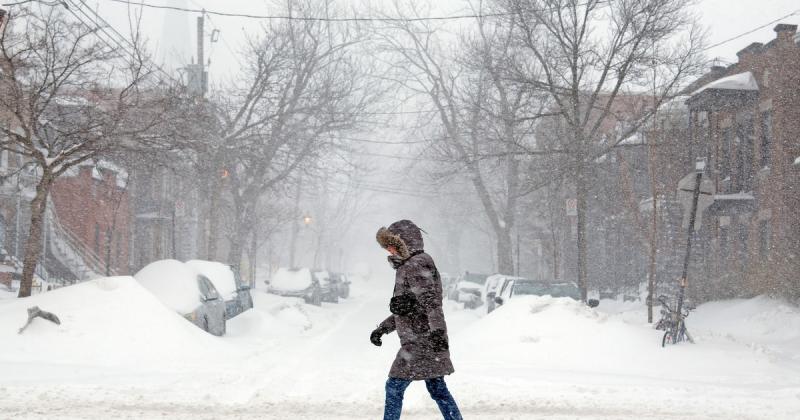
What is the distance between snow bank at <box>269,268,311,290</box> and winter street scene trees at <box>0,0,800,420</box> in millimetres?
111

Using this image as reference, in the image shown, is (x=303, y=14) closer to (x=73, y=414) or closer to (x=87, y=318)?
(x=87, y=318)

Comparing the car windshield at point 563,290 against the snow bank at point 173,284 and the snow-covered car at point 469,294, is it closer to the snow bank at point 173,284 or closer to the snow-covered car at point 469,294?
the snow bank at point 173,284

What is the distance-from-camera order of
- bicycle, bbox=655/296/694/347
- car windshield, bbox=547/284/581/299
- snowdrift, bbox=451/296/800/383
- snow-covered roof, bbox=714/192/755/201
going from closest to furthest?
snowdrift, bbox=451/296/800/383
bicycle, bbox=655/296/694/347
car windshield, bbox=547/284/581/299
snow-covered roof, bbox=714/192/755/201

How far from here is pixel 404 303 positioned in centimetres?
→ 613

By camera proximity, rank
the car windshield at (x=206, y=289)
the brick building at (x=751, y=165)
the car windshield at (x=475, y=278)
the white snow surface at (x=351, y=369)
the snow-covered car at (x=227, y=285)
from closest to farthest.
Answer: the white snow surface at (x=351, y=369) → the car windshield at (x=206, y=289) → the snow-covered car at (x=227, y=285) → the brick building at (x=751, y=165) → the car windshield at (x=475, y=278)

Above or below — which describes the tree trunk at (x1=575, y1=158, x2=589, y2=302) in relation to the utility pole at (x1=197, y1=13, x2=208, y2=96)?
below

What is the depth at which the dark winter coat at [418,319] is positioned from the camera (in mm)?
6090

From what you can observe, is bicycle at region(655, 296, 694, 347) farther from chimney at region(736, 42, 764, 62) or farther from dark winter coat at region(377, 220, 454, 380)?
chimney at region(736, 42, 764, 62)

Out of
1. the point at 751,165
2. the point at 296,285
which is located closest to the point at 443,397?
the point at 751,165

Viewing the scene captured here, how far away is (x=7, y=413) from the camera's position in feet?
26.0

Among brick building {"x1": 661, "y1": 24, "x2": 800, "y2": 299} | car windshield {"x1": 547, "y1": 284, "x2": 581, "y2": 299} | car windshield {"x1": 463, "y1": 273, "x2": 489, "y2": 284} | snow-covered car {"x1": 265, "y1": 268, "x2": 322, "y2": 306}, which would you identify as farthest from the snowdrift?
car windshield {"x1": 463, "y1": 273, "x2": 489, "y2": 284}

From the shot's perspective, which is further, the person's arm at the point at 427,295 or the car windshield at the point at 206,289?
the car windshield at the point at 206,289

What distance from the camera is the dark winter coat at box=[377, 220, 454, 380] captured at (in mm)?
6090

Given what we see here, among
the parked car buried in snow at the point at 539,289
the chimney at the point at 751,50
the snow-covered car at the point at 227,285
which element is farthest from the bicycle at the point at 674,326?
the chimney at the point at 751,50
